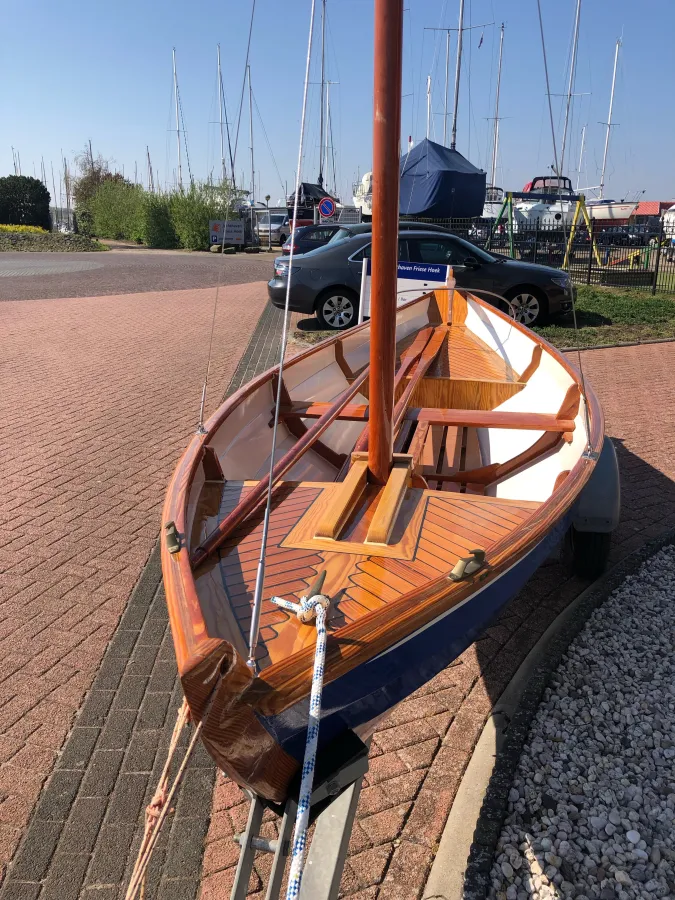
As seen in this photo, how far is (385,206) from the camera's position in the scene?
8.82 ft

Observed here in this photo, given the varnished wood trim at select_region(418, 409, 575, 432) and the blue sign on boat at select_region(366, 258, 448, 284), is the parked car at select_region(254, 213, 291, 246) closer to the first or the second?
the blue sign on boat at select_region(366, 258, 448, 284)

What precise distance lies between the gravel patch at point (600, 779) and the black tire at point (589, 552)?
44 centimetres

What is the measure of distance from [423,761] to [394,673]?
938 millimetres

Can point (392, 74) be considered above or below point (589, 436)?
above

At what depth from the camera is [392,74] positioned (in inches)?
102

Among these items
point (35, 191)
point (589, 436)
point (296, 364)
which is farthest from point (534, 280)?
point (35, 191)

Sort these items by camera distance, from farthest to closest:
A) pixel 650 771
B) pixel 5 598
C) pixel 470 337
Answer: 1. pixel 470 337
2. pixel 5 598
3. pixel 650 771

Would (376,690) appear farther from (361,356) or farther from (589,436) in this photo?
(361,356)

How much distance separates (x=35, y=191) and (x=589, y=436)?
43.6m

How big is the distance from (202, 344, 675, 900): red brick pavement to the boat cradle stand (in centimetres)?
47

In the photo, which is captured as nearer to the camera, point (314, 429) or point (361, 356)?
point (314, 429)

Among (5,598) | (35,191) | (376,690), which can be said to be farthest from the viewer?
(35,191)

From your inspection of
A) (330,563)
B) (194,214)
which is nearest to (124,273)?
(194,214)

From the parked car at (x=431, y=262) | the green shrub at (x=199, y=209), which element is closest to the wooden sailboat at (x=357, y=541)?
the parked car at (x=431, y=262)
